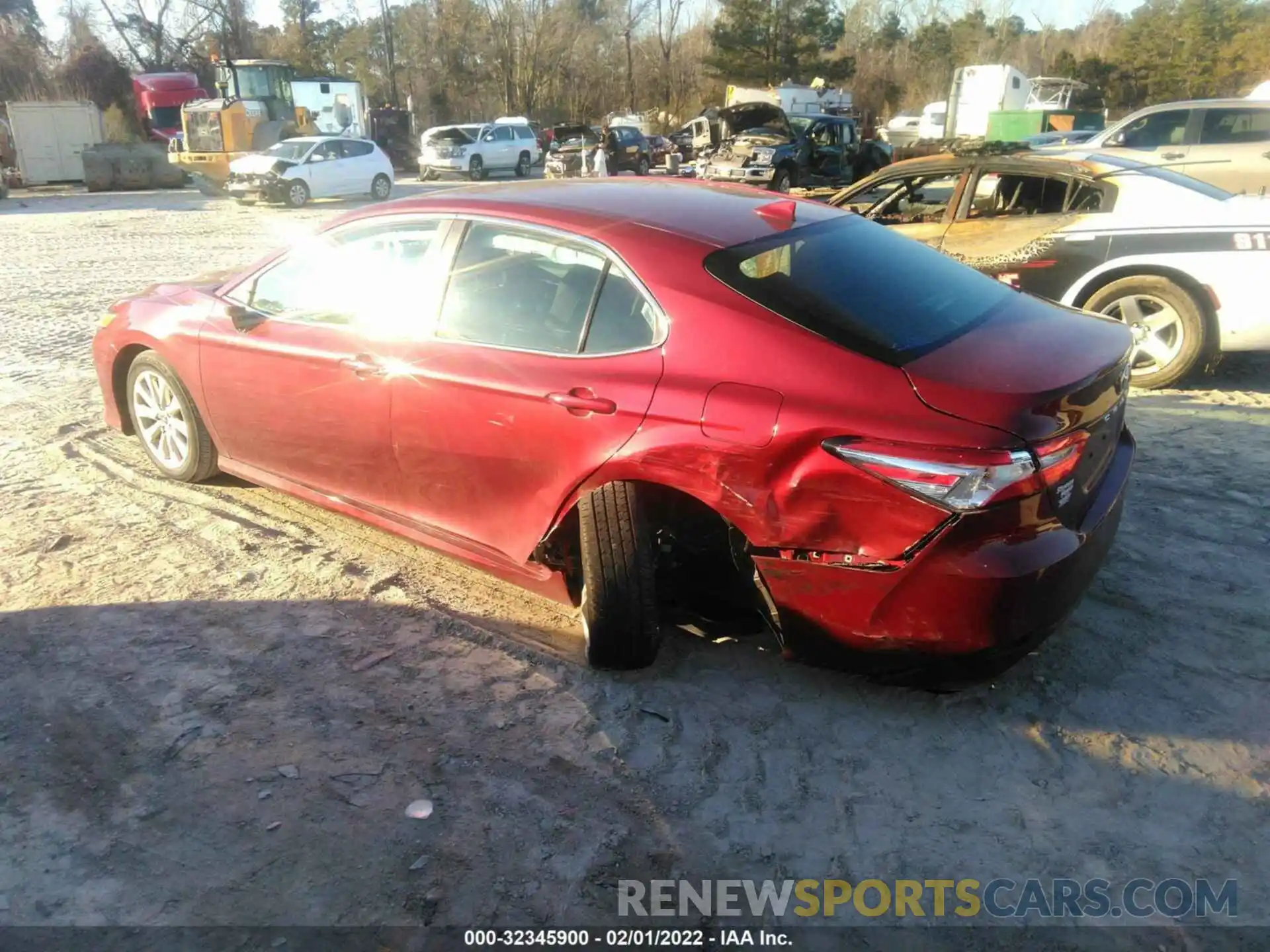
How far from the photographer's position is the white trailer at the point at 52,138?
30094mm

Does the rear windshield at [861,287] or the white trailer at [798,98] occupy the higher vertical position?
the white trailer at [798,98]

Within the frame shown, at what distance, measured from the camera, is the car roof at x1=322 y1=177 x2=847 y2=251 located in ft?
11.0

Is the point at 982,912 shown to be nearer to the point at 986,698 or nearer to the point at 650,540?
the point at 986,698

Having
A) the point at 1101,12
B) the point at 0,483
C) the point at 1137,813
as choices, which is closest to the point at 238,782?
the point at 1137,813

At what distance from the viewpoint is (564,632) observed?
3.65m

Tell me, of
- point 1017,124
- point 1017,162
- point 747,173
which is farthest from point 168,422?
point 1017,124

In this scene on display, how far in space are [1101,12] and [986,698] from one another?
8531 centimetres

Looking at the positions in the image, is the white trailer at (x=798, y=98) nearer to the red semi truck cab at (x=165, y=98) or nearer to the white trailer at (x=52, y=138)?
the white trailer at (x=52, y=138)

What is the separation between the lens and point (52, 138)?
30.5m

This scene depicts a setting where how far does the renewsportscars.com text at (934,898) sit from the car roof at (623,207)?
6.60ft

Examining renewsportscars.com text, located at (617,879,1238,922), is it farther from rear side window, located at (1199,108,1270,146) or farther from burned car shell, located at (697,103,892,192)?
burned car shell, located at (697,103,892,192)

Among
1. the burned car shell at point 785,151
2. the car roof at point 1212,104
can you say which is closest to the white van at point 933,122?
the burned car shell at point 785,151

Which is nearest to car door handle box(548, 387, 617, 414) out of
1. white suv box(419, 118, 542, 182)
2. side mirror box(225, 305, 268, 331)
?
side mirror box(225, 305, 268, 331)

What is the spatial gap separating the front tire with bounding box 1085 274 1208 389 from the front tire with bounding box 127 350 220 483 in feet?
17.9
